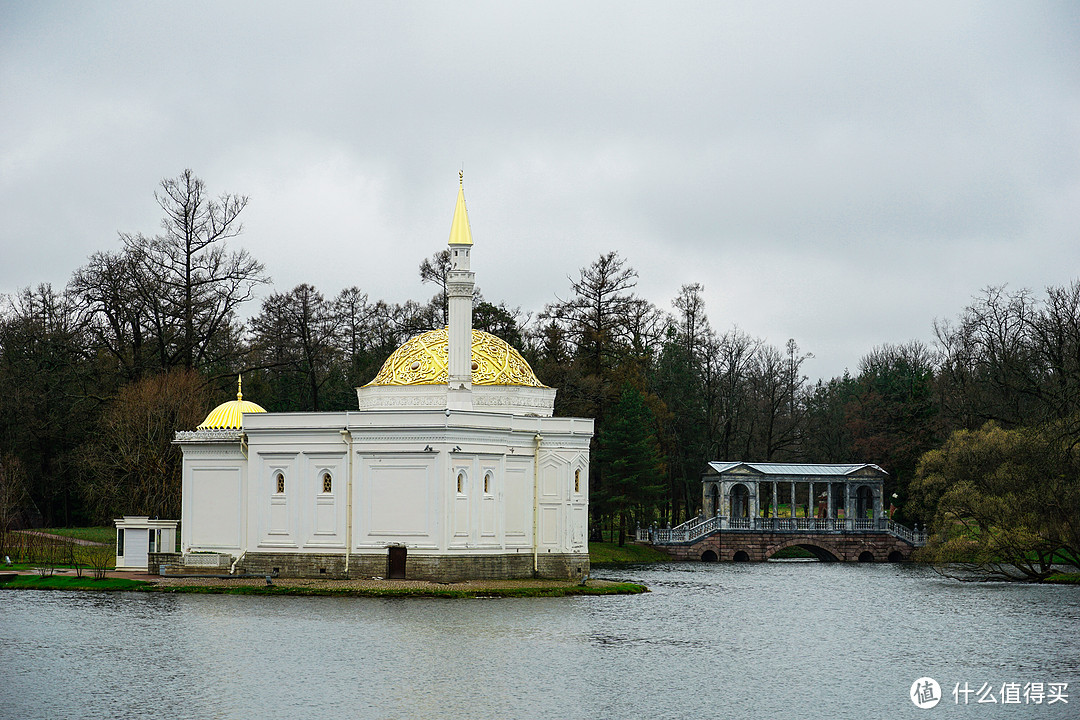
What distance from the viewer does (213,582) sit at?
139 feet

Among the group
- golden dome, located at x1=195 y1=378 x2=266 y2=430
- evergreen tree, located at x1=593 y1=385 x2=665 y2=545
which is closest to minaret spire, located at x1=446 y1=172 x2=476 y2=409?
golden dome, located at x1=195 y1=378 x2=266 y2=430

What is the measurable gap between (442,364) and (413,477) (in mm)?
5195

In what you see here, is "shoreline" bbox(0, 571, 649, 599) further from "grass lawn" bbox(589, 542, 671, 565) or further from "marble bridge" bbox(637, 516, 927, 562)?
"marble bridge" bbox(637, 516, 927, 562)

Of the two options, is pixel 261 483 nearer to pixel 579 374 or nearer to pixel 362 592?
pixel 362 592

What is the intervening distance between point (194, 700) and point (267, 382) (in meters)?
58.4

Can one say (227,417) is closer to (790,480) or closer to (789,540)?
(789,540)

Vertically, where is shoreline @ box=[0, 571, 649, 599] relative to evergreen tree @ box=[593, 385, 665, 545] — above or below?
below

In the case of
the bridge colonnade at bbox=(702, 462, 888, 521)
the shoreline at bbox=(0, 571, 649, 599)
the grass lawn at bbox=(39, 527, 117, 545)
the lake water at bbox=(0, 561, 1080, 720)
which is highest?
the bridge colonnade at bbox=(702, 462, 888, 521)

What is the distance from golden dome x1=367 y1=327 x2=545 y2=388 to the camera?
46.8m

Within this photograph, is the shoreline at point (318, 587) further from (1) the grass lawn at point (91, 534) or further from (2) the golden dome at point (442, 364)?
(1) the grass lawn at point (91, 534)

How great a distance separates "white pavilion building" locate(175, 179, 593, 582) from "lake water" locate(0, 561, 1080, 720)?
4.92 metres

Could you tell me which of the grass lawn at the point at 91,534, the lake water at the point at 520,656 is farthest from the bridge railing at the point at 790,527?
the lake water at the point at 520,656

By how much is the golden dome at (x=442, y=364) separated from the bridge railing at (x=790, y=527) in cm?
2433

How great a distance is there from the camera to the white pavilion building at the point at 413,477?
141 feet
